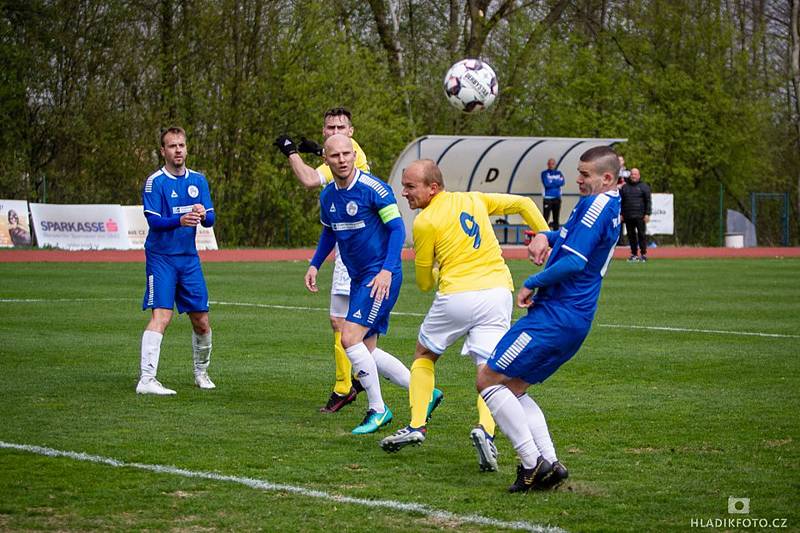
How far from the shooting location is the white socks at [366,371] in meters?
7.88

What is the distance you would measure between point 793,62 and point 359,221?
41.1m

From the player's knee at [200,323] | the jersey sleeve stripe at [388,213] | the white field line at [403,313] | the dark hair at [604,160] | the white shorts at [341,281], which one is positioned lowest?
the white field line at [403,313]

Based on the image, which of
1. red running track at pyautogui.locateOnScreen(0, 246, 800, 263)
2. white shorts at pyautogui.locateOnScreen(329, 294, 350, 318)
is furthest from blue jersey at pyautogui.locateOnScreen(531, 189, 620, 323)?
red running track at pyautogui.locateOnScreen(0, 246, 800, 263)

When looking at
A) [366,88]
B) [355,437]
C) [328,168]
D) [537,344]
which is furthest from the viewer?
[366,88]

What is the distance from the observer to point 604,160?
6.10m

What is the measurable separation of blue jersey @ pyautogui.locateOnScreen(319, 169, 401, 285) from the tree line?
2626 centimetres

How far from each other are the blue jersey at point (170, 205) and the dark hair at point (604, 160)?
427 cm

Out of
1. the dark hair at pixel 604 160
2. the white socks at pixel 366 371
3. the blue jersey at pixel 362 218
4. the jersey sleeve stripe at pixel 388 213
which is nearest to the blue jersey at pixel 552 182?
the blue jersey at pixel 362 218

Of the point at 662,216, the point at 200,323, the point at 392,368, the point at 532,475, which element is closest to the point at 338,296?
the point at 392,368

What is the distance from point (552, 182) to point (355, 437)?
26.4 meters

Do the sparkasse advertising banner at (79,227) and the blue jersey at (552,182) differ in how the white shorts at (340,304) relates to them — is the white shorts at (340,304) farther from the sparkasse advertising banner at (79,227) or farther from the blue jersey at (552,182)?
the blue jersey at (552,182)

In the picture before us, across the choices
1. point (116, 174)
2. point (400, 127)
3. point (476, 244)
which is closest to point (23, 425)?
point (476, 244)

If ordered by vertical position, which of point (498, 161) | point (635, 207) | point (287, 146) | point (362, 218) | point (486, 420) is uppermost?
point (498, 161)

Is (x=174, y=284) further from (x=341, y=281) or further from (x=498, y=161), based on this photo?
(x=498, y=161)
